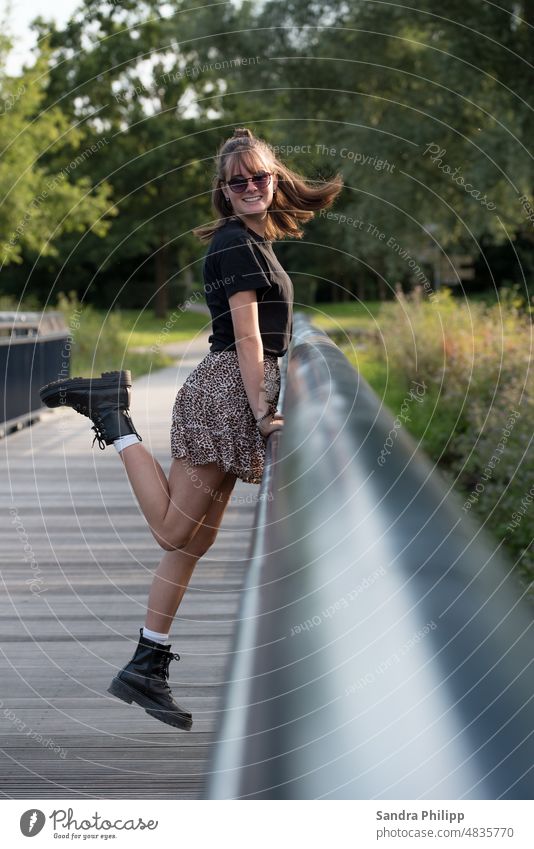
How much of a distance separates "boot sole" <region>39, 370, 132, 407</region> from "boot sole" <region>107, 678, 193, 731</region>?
977 mm

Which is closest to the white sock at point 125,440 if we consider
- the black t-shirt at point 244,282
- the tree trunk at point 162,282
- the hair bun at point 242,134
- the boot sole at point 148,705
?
the black t-shirt at point 244,282

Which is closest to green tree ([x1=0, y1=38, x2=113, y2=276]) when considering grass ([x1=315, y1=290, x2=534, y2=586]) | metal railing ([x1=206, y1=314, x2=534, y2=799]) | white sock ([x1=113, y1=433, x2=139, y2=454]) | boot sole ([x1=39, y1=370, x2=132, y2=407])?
grass ([x1=315, y1=290, x2=534, y2=586])

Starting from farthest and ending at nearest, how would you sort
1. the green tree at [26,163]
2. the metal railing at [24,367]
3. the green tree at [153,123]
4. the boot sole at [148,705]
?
the green tree at [153,123] → the green tree at [26,163] → the metal railing at [24,367] → the boot sole at [148,705]

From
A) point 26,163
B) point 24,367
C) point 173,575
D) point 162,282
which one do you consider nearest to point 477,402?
point 24,367

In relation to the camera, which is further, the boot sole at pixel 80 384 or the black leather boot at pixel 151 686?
the boot sole at pixel 80 384

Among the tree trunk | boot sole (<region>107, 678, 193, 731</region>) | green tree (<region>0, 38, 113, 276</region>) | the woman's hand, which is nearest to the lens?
the woman's hand

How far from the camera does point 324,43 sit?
27094 mm

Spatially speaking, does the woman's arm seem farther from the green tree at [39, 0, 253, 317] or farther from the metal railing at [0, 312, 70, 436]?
the green tree at [39, 0, 253, 317]

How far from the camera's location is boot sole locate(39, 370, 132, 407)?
13.3 feet

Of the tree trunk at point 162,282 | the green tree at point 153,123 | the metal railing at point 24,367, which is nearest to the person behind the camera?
the metal railing at point 24,367

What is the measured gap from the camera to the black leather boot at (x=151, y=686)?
3.90 m

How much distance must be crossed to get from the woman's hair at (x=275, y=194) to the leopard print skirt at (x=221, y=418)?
431mm

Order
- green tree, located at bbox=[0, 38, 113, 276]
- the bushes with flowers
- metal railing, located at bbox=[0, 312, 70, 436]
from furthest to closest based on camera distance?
green tree, located at bbox=[0, 38, 113, 276]
metal railing, located at bbox=[0, 312, 70, 436]
the bushes with flowers

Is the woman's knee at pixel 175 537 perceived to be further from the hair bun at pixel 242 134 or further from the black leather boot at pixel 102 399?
the hair bun at pixel 242 134
